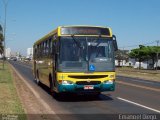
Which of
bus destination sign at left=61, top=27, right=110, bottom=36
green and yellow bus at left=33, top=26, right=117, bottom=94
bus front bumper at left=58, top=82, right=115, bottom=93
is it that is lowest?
bus front bumper at left=58, top=82, right=115, bottom=93

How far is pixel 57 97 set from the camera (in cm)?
1889

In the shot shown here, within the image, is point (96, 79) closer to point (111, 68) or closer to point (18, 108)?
point (111, 68)

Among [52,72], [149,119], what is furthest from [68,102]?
[149,119]

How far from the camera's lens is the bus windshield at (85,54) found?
16609 mm

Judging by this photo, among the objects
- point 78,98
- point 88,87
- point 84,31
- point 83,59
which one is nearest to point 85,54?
point 83,59

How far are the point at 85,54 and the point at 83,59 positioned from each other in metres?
0.24

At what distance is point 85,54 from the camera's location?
1684 cm

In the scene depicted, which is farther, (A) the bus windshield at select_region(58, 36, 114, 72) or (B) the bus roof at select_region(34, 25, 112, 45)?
(B) the bus roof at select_region(34, 25, 112, 45)

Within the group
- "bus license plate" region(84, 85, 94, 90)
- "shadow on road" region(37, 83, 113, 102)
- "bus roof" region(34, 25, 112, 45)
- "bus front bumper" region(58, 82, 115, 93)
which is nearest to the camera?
"bus front bumper" region(58, 82, 115, 93)

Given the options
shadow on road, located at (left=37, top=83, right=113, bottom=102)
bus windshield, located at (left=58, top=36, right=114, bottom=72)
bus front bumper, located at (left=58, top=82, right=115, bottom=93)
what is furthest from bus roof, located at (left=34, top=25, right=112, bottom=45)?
shadow on road, located at (left=37, top=83, right=113, bottom=102)

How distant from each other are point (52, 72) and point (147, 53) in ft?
297

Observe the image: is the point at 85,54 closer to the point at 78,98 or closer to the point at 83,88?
the point at 83,88

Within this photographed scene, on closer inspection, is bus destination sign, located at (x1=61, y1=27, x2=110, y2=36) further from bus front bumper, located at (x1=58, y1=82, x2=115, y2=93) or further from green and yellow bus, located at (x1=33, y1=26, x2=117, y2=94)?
bus front bumper, located at (x1=58, y1=82, x2=115, y2=93)

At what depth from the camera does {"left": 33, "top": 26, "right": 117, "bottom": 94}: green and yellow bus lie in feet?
54.3
